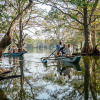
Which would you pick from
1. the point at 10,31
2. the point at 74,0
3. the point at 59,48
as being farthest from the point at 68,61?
the point at 10,31

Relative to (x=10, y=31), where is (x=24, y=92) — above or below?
below

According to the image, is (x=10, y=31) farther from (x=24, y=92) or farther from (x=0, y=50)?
(x=24, y=92)

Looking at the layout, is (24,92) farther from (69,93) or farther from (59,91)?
(69,93)

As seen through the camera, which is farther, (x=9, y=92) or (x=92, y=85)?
(x=92, y=85)

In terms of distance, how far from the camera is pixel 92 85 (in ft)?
12.3

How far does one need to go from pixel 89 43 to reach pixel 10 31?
505 inches

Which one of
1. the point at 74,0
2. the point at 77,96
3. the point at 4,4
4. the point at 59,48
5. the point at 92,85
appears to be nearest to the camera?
the point at 77,96

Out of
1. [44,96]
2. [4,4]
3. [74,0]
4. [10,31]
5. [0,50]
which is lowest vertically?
[44,96]

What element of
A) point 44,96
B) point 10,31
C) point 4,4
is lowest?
point 44,96

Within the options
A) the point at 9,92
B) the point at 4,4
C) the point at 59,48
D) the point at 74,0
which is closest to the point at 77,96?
the point at 9,92

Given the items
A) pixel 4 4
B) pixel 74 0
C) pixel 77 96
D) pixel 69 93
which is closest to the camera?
pixel 77 96

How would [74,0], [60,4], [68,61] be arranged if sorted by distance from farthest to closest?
[60,4], [68,61], [74,0]

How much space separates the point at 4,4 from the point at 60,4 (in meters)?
10.1

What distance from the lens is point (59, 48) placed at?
12.5 meters
